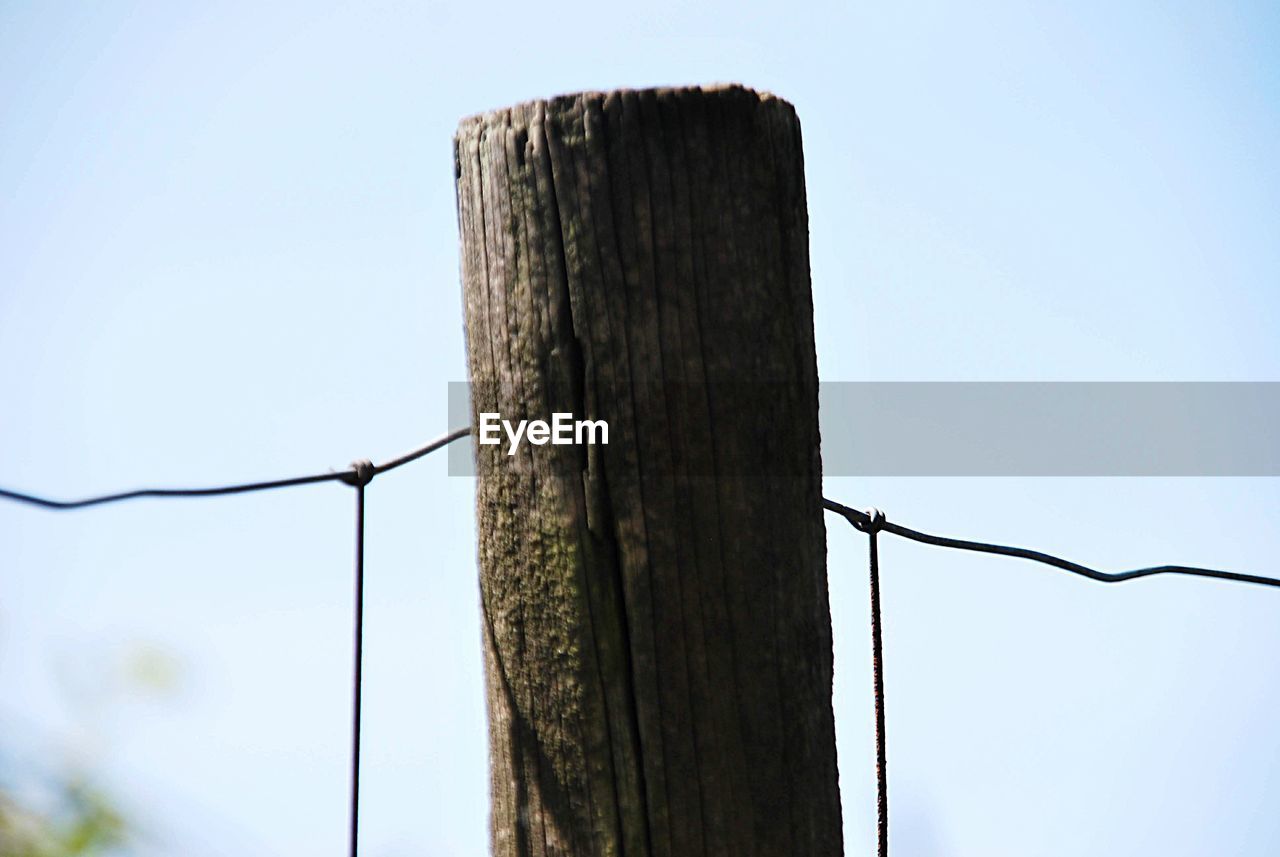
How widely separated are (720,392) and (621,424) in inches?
4.7

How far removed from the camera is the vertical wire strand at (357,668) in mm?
1784

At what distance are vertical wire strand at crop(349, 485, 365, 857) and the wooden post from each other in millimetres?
264

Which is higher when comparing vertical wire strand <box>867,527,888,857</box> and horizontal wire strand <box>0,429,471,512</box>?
horizontal wire strand <box>0,429,471,512</box>

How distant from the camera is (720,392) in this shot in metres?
1.60

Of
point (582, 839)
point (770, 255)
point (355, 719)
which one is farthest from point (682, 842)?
point (770, 255)

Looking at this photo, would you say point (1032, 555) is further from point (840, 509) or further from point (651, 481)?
point (651, 481)

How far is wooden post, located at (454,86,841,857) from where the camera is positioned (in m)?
1.59

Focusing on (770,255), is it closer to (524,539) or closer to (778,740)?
(524,539)

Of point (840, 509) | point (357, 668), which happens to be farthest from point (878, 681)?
point (357, 668)

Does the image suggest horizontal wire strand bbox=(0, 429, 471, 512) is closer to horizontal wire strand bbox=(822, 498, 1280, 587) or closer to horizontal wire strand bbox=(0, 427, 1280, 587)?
horizontal wire strand bbox=(0, 427, 1280, 587)

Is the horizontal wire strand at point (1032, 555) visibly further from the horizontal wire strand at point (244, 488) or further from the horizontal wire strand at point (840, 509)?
the horizontal wire strand at point (244, 488)

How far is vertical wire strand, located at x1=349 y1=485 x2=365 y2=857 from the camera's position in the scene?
178 cm

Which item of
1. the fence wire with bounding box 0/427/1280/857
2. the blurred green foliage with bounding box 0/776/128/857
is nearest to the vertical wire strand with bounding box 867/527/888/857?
the fence wire with bounding box 0/427/1280/857

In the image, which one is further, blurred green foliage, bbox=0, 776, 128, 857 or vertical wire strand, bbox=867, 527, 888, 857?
vertical wire strand, bbox=867, 527, 888, 857
